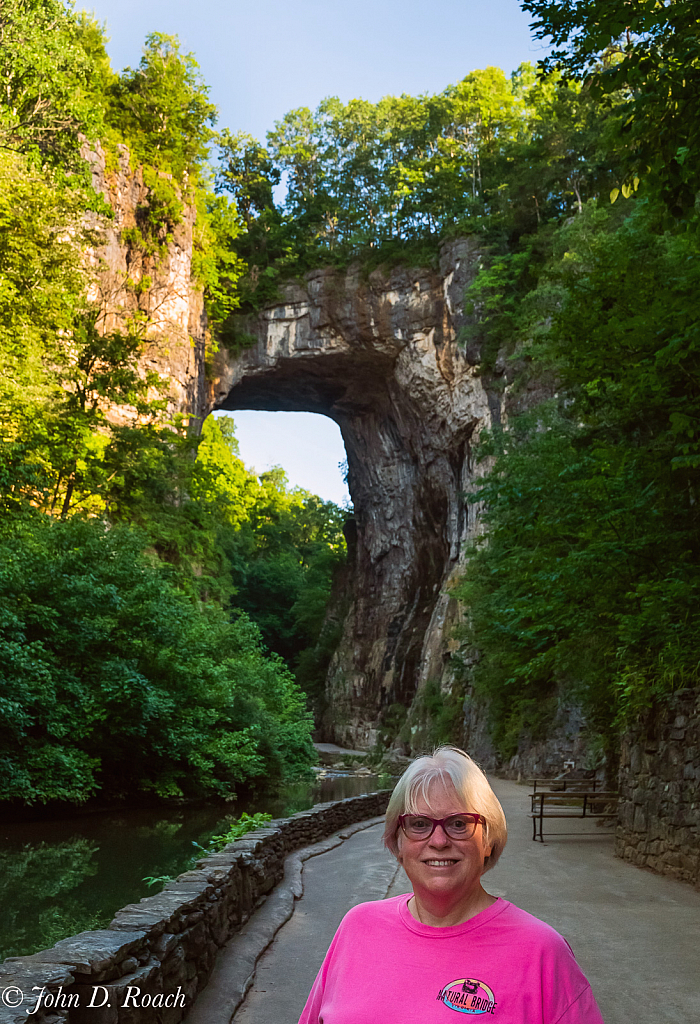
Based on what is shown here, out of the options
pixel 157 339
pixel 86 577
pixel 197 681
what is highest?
pixel 157 339

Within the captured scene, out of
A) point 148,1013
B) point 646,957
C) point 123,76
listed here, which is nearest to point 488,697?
point 646,957

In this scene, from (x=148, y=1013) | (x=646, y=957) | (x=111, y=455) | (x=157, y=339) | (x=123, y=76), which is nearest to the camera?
(x=148, y=1013)

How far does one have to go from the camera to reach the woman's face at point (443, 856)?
183cm

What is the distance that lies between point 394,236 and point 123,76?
15172 mm

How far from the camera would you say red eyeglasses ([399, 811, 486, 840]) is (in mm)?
1883

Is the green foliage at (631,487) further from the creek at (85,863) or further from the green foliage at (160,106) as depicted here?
the green foliage at (160,106)

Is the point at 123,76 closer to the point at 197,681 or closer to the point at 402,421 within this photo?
the point at 402,421

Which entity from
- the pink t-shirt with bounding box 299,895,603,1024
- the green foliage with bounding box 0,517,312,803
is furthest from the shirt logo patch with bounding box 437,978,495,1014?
the green foliage with bounding box 0,517,312,803

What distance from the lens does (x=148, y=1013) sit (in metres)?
3.79

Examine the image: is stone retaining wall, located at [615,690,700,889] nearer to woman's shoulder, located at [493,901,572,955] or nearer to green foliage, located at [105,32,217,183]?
woman's shoulder, located at [493,901,572,955]

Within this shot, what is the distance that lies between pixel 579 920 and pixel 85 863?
19.3ft

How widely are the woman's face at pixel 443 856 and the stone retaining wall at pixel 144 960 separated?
66.9 inches

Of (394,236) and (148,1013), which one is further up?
(394,236)

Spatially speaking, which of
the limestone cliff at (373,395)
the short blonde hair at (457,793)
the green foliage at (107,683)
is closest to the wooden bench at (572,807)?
the green foliage at (107,683)
